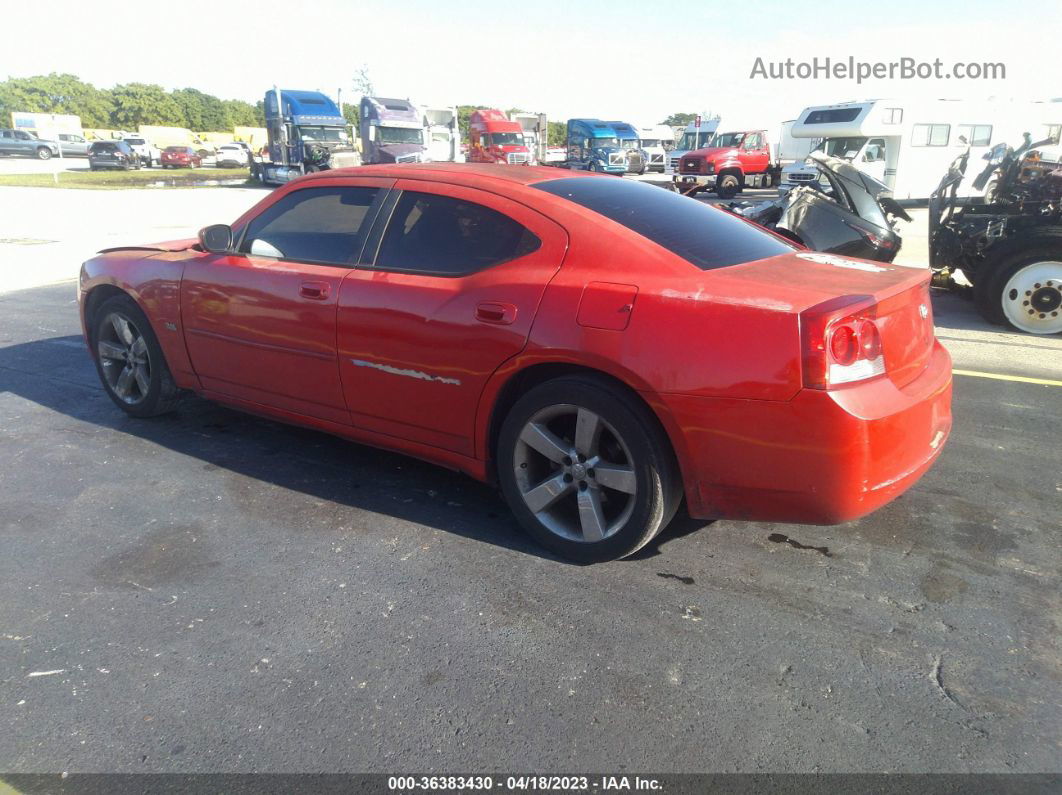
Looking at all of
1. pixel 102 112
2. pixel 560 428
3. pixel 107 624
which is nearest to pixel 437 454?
pixel 560 428

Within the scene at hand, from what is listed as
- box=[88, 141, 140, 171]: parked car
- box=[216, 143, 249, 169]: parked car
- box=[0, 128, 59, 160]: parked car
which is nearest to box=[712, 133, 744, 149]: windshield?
box=[88, 141, 140, 171]: parked car

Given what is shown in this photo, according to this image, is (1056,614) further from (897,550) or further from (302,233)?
(302,233)

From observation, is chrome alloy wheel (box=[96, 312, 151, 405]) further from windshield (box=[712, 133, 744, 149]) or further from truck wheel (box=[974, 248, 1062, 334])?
windshield (box=[712, 133, 744, 149])

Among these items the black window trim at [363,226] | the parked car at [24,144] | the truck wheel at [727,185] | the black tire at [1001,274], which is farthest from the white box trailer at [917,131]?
the parked car at [24,144]

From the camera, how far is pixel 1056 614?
9.31ft

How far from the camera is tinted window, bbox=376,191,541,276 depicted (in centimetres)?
335

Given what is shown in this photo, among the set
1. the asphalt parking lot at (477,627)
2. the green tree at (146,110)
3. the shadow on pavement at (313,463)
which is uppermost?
the green tree at (146,110)

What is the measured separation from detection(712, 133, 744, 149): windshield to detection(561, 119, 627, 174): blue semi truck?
634 cm

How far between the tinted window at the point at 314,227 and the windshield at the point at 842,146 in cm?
2237

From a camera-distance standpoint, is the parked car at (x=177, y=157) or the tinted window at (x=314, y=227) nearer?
the tinted window at (x=314, y=227)

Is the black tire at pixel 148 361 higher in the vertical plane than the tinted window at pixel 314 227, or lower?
lower

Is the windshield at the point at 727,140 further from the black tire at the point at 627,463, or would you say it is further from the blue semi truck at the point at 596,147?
the black tire at the point at 627,463

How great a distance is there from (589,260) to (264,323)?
179 cm

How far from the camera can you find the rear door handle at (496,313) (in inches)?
124
